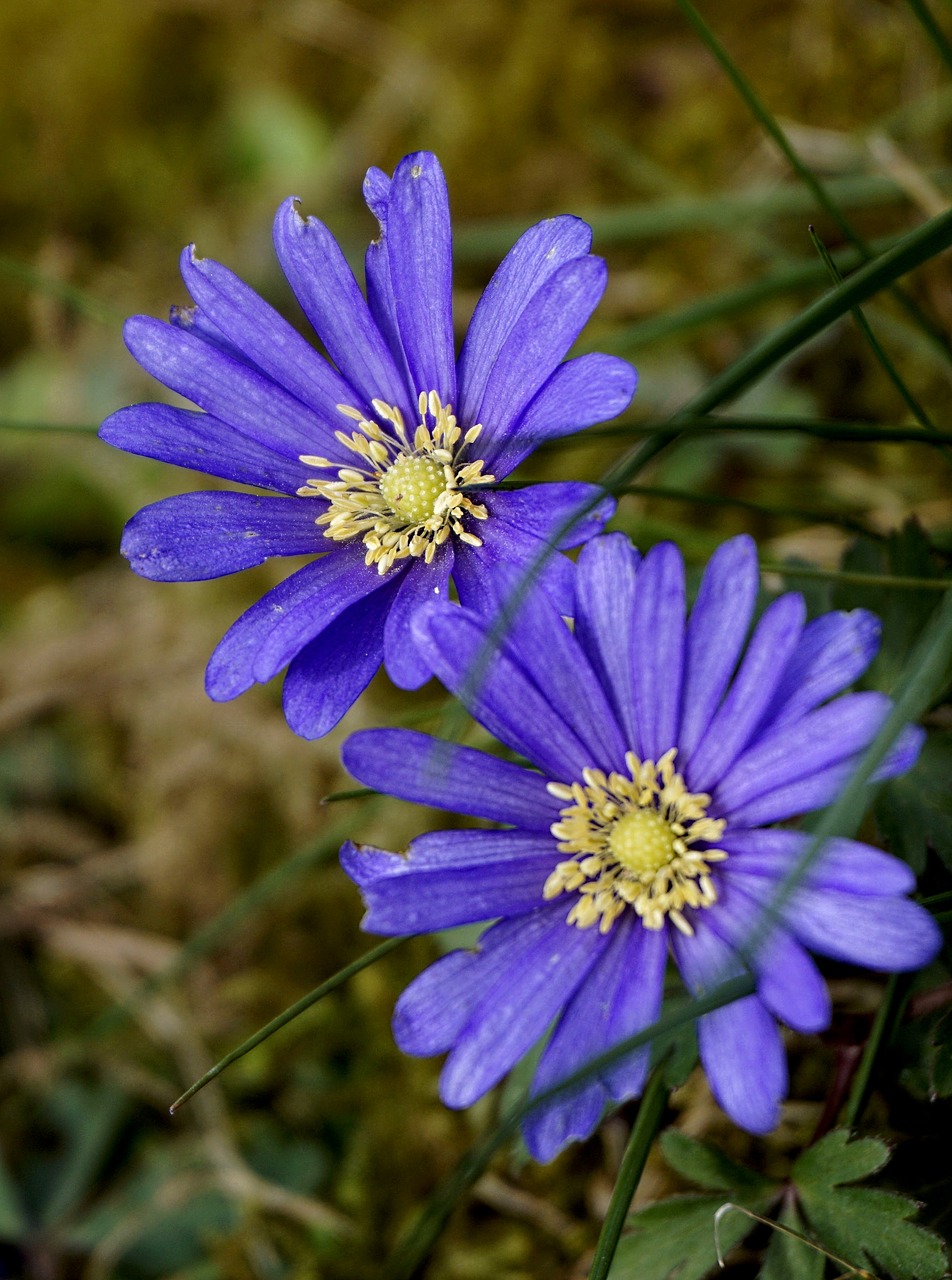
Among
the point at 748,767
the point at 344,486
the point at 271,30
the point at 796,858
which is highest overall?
the point at 271,30

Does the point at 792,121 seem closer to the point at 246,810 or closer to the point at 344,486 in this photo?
the point at 344,486

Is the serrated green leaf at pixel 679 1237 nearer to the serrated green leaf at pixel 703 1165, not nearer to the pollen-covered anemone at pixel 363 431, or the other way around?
the serrated green leaf at pixel 703 1165

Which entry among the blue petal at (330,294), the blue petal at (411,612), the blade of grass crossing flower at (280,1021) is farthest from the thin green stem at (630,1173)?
the blue petal at (330,294)

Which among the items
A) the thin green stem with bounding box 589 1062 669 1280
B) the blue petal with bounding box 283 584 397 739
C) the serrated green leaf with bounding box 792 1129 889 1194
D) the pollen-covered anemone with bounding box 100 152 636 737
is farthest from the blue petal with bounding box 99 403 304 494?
the serrated green leaf with bounding box 792 1129 889 1194

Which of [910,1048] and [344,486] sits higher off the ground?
[344,486]

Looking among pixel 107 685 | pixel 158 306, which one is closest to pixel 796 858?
pixel 107 685

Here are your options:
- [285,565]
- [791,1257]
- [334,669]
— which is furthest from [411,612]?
[285,565]

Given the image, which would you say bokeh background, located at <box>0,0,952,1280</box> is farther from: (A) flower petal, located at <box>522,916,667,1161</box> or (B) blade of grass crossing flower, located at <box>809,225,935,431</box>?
(A) flower petal, located at <box>522,916,667,1161</box>
